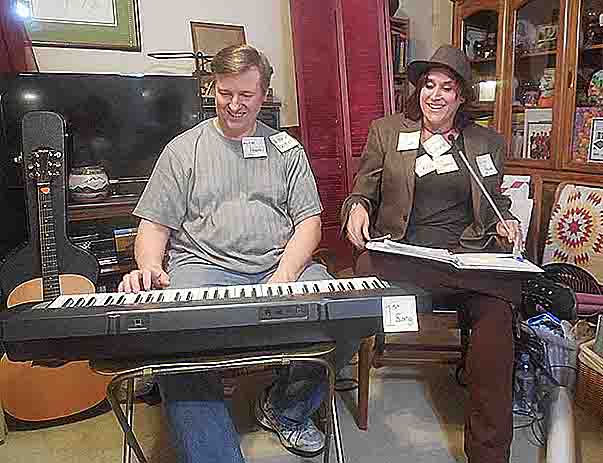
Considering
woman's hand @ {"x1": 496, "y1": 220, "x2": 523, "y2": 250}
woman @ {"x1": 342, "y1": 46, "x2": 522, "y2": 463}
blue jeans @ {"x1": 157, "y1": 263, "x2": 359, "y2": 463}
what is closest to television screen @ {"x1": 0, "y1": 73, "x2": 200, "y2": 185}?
woman @ {"x1": 342, "y1": 46, "x2": 522, "y2": 463}

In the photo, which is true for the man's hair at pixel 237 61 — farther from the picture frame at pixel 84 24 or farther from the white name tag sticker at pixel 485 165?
the picture frame at pixel 84 24

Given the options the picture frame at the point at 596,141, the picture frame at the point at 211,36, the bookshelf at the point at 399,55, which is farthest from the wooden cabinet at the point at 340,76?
the picture frame at the point at 596,141

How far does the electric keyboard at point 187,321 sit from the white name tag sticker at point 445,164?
0.84 m

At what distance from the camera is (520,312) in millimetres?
1966

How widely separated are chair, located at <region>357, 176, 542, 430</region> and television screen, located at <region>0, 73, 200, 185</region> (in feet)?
4.28

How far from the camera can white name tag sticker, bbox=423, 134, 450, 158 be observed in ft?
6.63

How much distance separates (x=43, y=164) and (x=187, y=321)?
1.15 m

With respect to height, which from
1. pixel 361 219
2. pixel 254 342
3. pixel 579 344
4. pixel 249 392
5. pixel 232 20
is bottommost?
pixel 249 392

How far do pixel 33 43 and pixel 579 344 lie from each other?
8.35 feet

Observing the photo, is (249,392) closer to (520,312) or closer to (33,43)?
(520,312)

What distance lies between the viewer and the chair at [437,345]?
1.87m

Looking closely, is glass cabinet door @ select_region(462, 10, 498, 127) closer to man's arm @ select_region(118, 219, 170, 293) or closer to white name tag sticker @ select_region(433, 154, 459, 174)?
white name tag sticker @ select_region(433, 154, 459, 174)

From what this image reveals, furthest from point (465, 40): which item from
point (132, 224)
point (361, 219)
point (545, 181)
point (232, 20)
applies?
point (132, 224)

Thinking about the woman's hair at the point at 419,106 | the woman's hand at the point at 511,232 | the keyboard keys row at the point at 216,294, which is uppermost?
the woman's hair at the point at 419,106
